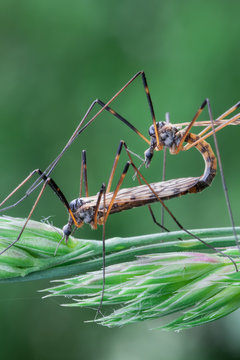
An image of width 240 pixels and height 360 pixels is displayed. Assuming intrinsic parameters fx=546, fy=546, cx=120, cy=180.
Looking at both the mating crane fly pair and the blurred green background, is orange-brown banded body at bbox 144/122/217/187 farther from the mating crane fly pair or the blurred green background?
the blurred green background

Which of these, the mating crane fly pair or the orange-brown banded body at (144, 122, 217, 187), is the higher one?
the orange-brown banded body at (144, 122, 217, 187)

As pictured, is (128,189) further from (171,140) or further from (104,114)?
(104,114)

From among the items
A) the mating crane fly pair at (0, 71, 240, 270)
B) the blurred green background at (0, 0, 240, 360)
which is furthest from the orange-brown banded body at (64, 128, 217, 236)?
the blurred green background at (0, 0, 240, 360)

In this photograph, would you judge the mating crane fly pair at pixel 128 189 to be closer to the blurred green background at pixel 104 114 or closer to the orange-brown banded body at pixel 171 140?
the orange-brown banded body at pixel 171 140

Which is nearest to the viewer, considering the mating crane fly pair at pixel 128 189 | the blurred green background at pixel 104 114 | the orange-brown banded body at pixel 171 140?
the mating crane fly pair at pixel 128 189

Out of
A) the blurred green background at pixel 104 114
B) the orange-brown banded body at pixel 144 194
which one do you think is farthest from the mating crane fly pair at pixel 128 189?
the blurred green background at pixel 104 114

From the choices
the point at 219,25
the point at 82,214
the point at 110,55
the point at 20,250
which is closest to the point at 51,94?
the point at 110,55

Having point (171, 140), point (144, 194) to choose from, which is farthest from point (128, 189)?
point (171, 140)

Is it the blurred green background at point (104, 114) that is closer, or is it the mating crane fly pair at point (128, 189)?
the mating crane fly pair at point (128, 189)

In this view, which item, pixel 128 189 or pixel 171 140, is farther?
pixel 171 140
